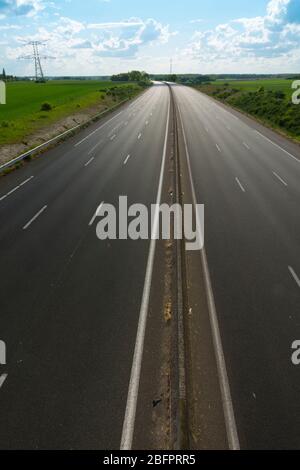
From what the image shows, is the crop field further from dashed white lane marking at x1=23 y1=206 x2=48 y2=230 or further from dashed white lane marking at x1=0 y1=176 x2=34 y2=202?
dashed white lane marking at x1=23 y1=206 x2=48 y2=230

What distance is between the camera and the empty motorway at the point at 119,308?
6.77 m

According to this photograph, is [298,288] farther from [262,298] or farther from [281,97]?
[281,97]

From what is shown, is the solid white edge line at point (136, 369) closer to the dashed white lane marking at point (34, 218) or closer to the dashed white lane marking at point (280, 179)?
the dashed white lane marking at point (34, 218)

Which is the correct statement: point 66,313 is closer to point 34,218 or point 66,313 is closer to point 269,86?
point 34,218

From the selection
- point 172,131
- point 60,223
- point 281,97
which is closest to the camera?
point 60,223

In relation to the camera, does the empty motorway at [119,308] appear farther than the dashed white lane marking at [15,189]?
No

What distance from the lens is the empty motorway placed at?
677 cm

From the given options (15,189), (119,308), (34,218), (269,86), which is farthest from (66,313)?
(269,86)

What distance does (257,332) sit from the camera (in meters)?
9.02

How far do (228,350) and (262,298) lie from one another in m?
2.55

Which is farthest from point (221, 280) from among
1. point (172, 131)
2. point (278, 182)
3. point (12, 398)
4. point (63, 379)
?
point (172, 131)

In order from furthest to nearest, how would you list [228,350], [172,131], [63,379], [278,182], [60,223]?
[172,131] < [278,182] < [60,223] < [228,350] < [63,379]

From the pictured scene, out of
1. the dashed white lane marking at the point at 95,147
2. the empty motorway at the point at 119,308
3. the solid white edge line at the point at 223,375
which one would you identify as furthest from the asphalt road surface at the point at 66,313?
the dashed white lane marking at the point at 95,147

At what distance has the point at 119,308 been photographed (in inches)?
389
